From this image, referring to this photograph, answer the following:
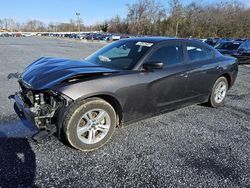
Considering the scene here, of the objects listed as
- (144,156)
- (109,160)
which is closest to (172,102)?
(144,156)

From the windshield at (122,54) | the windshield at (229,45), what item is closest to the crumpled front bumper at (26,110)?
the windshield at (122,54)

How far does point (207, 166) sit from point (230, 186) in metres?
0.43

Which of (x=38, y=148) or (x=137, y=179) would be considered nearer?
(x=137, y=179)

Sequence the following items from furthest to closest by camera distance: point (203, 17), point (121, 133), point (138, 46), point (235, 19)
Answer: point (203, 17) → point (235, 19) → point (138, 46) → point (121, 133)

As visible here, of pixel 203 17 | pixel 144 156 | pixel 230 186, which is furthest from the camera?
pixel 203 17

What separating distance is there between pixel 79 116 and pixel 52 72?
771mm

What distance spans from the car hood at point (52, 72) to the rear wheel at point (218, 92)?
2.72 metres

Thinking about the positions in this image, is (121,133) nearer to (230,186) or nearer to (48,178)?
(48,178)

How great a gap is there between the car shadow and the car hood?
85 centimetres

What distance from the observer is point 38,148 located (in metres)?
3.45

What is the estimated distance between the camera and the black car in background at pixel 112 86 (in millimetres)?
3225

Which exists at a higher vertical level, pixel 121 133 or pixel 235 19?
pixel 235 19

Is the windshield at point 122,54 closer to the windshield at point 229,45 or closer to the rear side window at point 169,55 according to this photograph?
the rear side window at point 169,55

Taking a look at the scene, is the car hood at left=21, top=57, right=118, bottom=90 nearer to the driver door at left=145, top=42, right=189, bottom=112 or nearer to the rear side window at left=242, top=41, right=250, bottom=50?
the driver door at left=145, top=42, right=189, bottom=112
